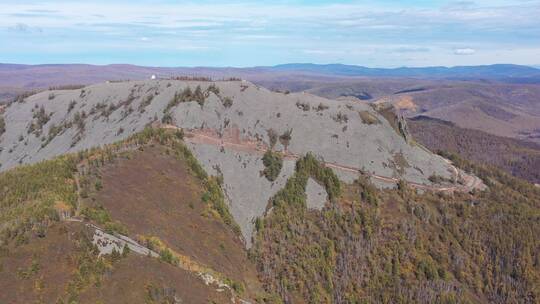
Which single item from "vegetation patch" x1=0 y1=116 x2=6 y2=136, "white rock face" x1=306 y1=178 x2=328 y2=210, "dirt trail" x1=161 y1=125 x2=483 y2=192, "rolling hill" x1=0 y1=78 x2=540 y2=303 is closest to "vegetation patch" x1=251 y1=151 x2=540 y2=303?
"rolling hill" x1=0 y1=78 x2=540 y2=303

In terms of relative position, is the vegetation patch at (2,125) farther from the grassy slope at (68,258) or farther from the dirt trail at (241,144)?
the grassy slope at (68,258)

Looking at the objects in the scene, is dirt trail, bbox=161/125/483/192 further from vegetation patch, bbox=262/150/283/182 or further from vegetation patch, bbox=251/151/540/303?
vegetation patch, bbox=251/151/540/303

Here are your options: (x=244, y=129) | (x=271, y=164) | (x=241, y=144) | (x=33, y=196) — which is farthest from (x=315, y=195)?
(x=33, y=196)

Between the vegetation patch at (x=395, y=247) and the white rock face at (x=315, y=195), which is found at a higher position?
the white rock face at (x=315, y=195)

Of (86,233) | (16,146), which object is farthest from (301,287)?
(16,146)

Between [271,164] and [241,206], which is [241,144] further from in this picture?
[241,206]

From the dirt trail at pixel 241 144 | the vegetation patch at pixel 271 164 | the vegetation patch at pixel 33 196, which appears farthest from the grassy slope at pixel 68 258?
the dirt trail at pixel 241 144

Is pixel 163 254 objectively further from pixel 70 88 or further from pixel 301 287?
pixel 70 88

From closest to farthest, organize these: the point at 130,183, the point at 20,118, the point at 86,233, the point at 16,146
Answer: the point at 86,233
the point at 130,183
the point at 16,146
the point at 20,118

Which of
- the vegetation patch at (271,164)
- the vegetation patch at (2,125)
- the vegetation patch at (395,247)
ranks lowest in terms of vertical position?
the vegetation patch at (395,247)
